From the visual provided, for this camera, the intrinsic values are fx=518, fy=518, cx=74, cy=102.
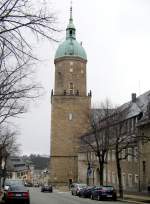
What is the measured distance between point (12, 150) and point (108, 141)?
86.9 ft

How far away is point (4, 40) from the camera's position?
14.2 metres

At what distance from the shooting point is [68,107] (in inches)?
4451

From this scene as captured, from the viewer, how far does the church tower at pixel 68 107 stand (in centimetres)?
10938

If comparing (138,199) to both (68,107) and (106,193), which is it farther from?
(68,107)

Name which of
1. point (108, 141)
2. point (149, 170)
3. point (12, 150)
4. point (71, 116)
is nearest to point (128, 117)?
point (108, 141)

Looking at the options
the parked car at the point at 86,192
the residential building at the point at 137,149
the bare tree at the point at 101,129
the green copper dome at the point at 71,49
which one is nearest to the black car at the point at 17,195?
the residential building at the point at 137,149

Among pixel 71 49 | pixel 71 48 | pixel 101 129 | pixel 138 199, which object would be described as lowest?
pixel 138 199

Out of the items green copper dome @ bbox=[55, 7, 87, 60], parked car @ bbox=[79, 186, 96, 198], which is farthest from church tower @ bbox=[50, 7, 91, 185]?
parked car @ bbox=[79, 186, 96, 198]

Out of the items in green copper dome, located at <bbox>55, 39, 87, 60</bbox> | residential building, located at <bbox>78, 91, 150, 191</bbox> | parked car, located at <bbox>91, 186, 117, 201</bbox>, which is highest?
green copper dome, located at <bbox>55, 39, 87, 60</bbox>

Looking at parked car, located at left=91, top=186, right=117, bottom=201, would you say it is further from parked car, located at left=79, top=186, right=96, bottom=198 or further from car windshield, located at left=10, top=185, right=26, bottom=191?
car windshield, located at left=10, top=185, right=26, bottom=191

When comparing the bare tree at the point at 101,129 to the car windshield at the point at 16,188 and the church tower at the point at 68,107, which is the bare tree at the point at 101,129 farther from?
the church tower at the point at 68,107

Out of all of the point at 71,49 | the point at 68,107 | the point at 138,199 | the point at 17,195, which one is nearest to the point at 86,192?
the point at 138,199

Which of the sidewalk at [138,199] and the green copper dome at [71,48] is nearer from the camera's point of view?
the sidewalk at [138,199]

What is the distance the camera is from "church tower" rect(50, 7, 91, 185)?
109 meters
